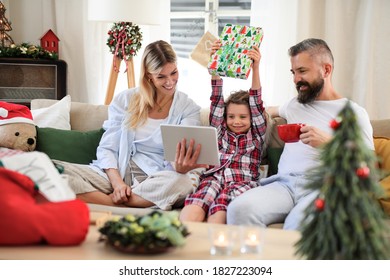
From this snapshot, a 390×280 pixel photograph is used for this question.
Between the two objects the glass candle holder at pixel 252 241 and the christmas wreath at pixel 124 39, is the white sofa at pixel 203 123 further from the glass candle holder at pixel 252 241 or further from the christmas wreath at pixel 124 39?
the glass candle holder at pixel 252 241

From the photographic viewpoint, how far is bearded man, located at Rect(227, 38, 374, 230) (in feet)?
7.21

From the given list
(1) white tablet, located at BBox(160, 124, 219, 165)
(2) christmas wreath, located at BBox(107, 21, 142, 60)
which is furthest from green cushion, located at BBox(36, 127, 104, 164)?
(2) christmas wreath, located at BBox(107, 21, 142, 60)

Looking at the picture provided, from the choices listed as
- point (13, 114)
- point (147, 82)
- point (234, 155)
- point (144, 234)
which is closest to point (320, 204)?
point (144, 234)

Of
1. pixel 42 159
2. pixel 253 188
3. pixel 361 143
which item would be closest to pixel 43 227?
pixel 42 159

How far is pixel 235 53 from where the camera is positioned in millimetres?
2559

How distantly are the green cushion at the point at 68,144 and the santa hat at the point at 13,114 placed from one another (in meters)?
0.09

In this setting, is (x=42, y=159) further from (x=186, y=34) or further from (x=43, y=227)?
(x=186, y=34)

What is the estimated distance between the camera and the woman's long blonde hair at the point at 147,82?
2627 mm

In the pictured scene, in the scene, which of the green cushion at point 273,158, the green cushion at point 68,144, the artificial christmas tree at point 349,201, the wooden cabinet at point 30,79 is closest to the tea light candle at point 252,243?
the artificial christmas tree at point 349,201

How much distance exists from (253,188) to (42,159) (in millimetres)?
1142

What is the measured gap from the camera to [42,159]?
4.77 ft

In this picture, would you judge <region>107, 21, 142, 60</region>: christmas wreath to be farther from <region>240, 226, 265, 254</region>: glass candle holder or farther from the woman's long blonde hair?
<region>240, 226, 265, 254</region>: glass candle holder

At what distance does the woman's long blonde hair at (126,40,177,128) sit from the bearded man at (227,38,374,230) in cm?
59
